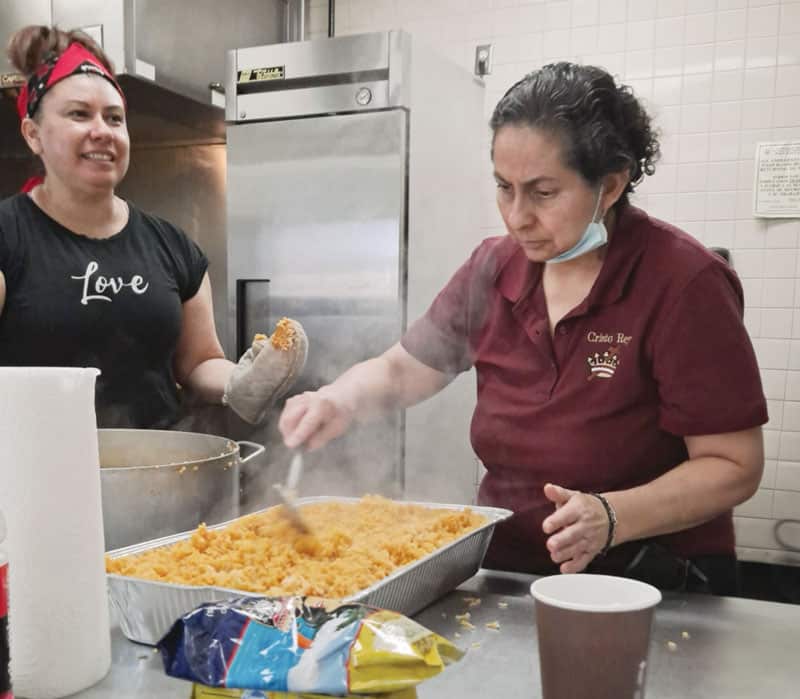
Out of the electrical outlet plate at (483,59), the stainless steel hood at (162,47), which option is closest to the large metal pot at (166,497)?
the stainless steel hood at (162,47)

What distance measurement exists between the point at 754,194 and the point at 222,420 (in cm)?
214

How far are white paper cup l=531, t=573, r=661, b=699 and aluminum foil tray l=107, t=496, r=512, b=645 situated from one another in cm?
22

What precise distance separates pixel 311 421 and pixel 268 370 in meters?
0.15

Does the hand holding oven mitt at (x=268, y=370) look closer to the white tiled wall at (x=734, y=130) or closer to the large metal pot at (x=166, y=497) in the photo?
the large metal pot at (x=166, y=497)

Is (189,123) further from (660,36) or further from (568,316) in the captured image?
(568,316)

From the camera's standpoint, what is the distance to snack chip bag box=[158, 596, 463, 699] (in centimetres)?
64

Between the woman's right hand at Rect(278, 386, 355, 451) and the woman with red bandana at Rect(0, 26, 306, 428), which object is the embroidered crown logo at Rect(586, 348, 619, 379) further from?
the woman with red bandana at Rect(0, 26, 306, 428)

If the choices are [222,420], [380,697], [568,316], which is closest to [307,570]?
[380,697]

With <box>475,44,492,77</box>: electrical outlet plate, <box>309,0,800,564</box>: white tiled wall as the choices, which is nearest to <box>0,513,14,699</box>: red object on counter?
<box>309,0,800,564</box>: white tiled wall

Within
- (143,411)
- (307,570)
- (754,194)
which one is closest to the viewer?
(307,570)

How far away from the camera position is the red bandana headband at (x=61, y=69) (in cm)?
197

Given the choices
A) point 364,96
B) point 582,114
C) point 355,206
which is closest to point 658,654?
point 582,114

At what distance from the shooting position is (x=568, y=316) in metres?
1.48

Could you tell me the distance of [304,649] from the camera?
2.18 ft
